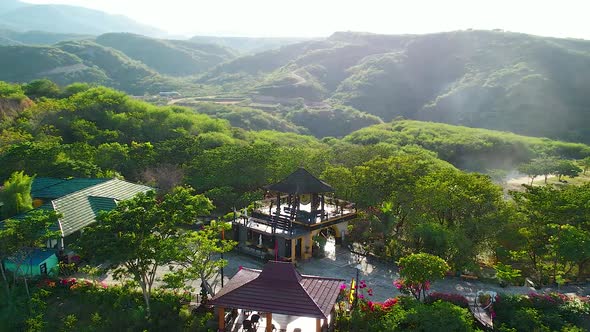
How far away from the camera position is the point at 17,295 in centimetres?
2056

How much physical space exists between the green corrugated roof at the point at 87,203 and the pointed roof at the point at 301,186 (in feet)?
30.8

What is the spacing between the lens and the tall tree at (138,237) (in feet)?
57.4

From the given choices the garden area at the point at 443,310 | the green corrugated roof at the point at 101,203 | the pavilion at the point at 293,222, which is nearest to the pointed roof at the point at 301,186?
the pavilion at the point at 293,222

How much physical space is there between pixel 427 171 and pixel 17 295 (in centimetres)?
2385

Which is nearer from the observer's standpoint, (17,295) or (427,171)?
(17,295)

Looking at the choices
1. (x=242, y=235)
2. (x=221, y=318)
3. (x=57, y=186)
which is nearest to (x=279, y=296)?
(x=221, y=318)

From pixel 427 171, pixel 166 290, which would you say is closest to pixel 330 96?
pixel 427 171

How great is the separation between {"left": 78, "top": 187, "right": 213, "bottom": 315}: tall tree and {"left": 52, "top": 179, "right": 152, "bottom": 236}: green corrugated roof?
556 centimetres

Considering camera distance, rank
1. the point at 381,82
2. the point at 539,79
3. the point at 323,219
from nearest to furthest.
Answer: the point at 323,219
the point at 539,79
the point at 381,82

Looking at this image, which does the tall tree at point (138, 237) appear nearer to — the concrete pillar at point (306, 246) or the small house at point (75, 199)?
the small house at point (75, 199)

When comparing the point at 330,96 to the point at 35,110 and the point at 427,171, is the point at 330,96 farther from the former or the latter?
the point at 427,171

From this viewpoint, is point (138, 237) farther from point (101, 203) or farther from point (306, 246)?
point (306, 246)

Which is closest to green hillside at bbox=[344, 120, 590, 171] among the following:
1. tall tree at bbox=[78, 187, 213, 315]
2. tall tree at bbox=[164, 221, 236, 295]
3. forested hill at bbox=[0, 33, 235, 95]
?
tall tree at bbox=[164, 221, 236, 295]

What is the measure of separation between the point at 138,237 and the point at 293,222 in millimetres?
9450
